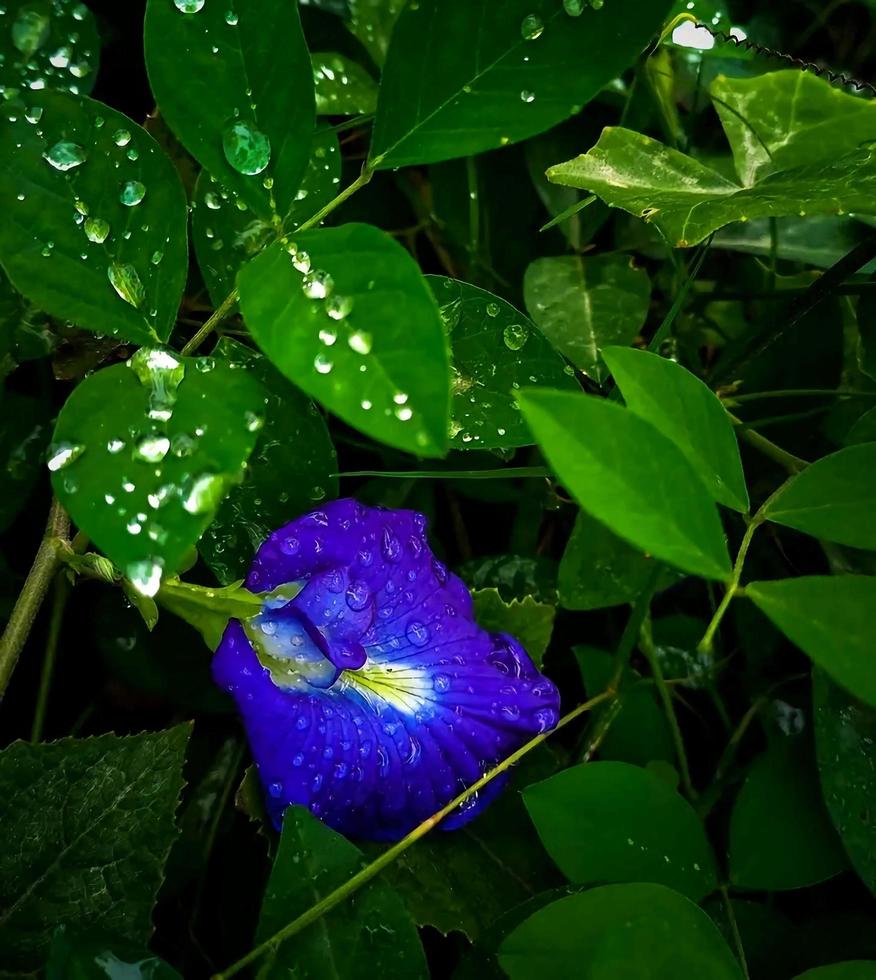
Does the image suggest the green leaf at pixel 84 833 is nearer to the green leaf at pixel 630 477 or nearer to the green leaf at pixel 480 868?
the green leaf at pixel 480 868

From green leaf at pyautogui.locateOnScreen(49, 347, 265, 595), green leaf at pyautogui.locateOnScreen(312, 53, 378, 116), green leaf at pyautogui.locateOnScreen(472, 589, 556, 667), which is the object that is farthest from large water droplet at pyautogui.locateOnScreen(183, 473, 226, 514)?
green leaf at pyautogui.locateOnScreen(312, 53, 378, 116)

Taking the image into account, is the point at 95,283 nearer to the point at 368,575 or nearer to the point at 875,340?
the point at 368,575

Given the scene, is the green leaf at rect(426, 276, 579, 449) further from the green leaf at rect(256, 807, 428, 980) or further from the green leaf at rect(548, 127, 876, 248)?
the green leaf at rect(256, 807, 428, 980)

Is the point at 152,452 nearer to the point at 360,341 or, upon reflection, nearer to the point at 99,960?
the point at 360,341

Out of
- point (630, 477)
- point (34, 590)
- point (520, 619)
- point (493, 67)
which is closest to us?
point (630, 477)

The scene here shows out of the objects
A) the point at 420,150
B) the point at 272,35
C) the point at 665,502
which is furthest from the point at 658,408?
the point at 272,35

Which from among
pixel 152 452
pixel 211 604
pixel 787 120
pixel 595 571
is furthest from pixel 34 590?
pixel 787 120
